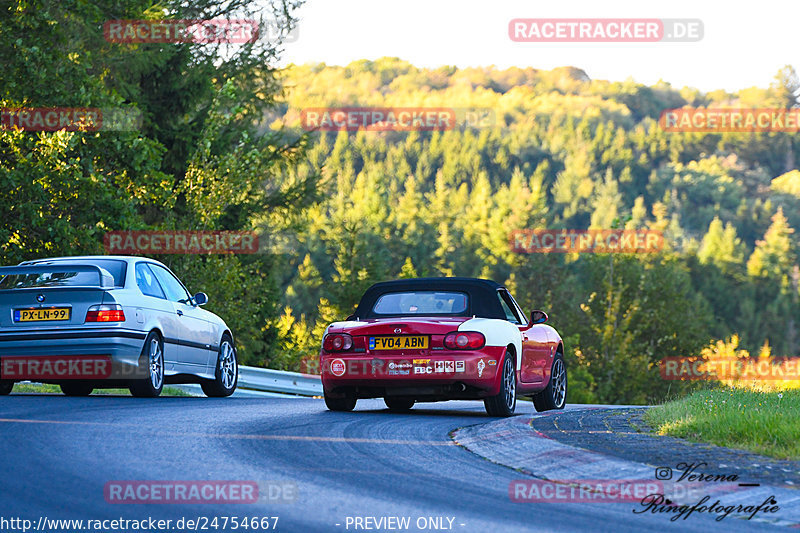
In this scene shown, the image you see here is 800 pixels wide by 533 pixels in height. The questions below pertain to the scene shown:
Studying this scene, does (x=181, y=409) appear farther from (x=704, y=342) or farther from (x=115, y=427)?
(x=704, y=342)

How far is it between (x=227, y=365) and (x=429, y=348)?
512 cm

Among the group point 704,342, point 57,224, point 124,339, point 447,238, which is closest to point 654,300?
point 704,342

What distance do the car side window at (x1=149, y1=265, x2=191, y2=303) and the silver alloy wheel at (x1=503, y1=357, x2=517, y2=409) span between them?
4.72 m

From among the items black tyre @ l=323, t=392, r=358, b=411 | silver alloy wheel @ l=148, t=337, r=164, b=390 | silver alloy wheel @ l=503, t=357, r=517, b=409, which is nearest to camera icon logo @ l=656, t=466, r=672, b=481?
silver alloy wheel @ l=503, t=357, r=517, b=409

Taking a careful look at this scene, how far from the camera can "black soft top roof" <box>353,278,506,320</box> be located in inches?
480

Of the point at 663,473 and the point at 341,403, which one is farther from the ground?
the point at 663,473

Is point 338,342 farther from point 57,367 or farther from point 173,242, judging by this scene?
point 173,242

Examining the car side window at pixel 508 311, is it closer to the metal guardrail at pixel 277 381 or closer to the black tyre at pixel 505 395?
the black tyre at pixel 505 395

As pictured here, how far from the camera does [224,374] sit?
15.5 meters

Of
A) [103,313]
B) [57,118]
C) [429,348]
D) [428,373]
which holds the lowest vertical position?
[428,373]

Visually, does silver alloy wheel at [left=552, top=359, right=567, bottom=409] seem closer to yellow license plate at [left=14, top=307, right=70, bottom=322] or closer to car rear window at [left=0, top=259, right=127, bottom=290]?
car rear window at [left=0, top=259, right=127, bottom=290]

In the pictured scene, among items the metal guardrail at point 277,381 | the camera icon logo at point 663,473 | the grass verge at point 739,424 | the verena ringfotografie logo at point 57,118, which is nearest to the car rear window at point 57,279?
the metal guardrail at point 277,381

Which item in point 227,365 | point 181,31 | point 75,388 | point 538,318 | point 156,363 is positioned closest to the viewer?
point 538,318

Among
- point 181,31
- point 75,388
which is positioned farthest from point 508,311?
point 181,31
